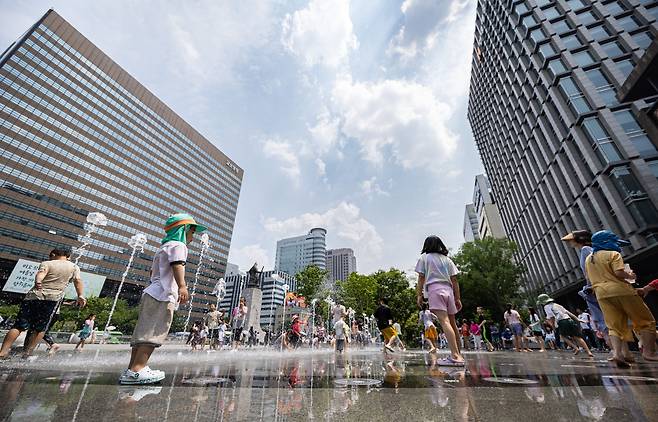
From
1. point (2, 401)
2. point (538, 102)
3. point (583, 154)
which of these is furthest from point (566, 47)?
point (2, 401)

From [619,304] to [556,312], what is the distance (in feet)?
18.2

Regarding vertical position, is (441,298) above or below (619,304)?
above

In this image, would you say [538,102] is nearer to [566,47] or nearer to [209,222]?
[566,47]

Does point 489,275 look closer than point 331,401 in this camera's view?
No

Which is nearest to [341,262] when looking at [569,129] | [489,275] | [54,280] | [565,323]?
[489,275]

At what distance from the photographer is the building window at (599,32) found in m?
25.6

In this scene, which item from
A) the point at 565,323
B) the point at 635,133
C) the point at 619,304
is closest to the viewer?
the point at 619,304

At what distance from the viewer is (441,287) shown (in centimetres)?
456

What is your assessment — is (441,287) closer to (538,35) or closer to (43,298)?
(43,298)

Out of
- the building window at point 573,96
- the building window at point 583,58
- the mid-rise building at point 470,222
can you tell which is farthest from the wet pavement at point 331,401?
the mid-rise building at point 470,222

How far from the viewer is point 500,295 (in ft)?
102

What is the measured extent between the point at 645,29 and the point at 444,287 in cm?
3511

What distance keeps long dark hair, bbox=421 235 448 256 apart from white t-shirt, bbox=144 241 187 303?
3.83 meters

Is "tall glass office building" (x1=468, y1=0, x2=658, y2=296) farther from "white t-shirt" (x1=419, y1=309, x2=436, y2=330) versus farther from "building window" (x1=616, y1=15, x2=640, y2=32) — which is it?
"white t-shirt" (x1=419, y1=309, x2=436, y2=330)
